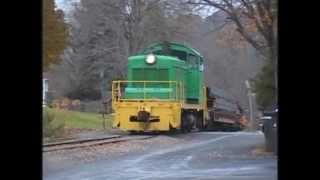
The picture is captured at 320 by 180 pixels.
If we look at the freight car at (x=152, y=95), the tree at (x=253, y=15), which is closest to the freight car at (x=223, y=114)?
the freight car at (x=152, y=95)

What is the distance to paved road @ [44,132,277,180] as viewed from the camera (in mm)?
13047

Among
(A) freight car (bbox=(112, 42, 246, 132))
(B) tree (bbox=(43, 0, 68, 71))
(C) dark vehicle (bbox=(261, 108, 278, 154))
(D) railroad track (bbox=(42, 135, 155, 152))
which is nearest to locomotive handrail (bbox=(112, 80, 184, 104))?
(A) freight car (bbox=(112, 42, 246, 132))

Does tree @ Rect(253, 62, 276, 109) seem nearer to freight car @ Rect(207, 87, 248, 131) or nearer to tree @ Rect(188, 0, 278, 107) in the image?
tree @ Rect(188, 0, 278, 107)

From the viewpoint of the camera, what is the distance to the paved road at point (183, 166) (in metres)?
13.0

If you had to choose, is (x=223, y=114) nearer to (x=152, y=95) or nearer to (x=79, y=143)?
(x=152, y=95)

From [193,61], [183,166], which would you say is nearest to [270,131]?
[183,166]

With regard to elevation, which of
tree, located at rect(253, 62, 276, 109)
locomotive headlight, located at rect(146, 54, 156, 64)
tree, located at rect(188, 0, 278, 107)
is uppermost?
tree, located at rect(188, 0, 278, 107)

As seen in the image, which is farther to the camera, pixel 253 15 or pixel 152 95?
pixel 152 95

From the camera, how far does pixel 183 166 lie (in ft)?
50.5
